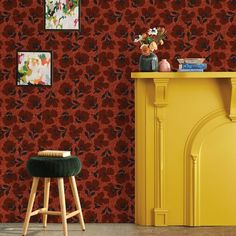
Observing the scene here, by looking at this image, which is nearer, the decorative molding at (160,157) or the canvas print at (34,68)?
the decorative molding at (160,157)

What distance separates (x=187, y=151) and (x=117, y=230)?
92cm

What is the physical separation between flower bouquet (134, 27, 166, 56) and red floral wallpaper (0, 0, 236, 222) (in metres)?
0.14

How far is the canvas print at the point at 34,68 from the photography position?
5.91 metres

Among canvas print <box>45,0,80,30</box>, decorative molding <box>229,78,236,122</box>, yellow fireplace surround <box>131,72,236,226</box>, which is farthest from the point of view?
canvas print <box>45,0,80,30</box>

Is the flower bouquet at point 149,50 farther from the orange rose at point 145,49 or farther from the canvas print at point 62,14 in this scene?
the canvas print at point 62,14

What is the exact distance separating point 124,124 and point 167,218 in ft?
3.02

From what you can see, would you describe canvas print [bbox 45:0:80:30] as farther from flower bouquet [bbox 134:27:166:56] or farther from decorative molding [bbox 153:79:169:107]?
decorative molding [bbox 153:79:169:107]

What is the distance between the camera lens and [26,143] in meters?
5.96

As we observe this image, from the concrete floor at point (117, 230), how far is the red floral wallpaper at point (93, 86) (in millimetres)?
187

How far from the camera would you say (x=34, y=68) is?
19.4ft

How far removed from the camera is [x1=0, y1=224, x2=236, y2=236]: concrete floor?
18.2ft

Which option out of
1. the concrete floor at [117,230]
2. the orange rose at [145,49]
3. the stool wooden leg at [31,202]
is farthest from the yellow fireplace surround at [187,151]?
the stool wooden leg at [31,202]

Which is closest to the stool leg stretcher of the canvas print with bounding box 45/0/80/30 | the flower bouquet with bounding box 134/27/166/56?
the flower bouquet with bounding box 134/27/166/56

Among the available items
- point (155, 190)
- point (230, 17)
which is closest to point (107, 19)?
point (230, 17)
